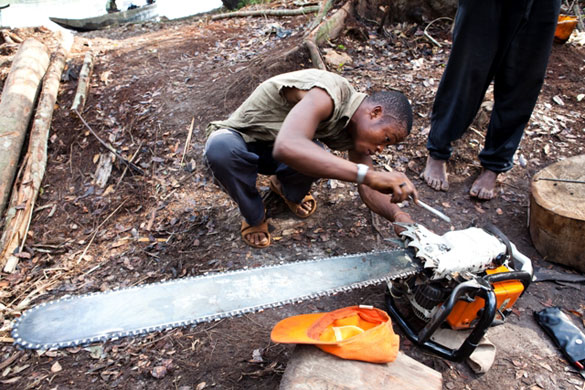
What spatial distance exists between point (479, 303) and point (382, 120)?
105 cm

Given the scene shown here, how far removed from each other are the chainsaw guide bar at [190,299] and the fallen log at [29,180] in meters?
1.65

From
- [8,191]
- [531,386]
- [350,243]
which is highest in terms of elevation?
[8,191]

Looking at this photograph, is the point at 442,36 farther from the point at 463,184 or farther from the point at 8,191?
the point at 8,191

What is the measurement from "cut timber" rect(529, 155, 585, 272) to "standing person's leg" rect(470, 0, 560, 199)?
1.30ft

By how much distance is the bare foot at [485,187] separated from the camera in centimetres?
310

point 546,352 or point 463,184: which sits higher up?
point 463,184

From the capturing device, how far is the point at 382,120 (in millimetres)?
2002

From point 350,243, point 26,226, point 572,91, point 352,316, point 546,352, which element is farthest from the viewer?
point 572,91

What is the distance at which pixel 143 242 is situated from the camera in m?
2.86

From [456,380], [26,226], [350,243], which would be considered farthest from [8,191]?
[456,380]

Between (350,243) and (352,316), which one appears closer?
(352,316)

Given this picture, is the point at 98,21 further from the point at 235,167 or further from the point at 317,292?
the point at 317,292

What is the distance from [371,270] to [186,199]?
77.1 inches

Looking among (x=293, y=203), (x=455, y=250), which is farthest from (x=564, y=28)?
(x=455, y=250)
